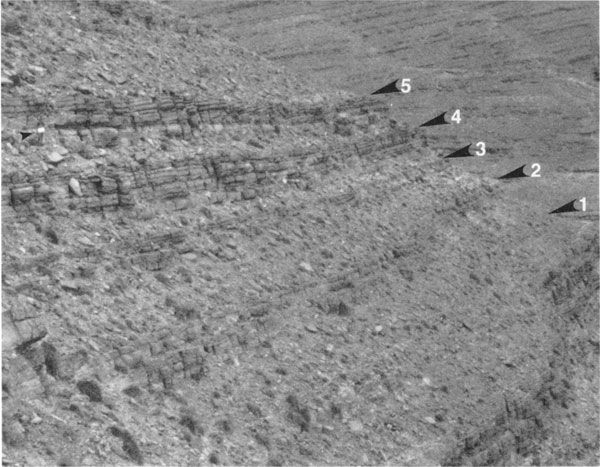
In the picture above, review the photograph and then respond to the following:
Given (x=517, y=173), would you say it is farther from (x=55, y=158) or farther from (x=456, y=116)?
(x=55, y=158)

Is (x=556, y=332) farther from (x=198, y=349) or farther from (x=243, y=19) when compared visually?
(x=243, y=19)

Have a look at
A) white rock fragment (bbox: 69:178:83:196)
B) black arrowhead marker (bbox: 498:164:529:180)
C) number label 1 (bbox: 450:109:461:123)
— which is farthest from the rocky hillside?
number label 1 (bbox: 450:109:461:123)

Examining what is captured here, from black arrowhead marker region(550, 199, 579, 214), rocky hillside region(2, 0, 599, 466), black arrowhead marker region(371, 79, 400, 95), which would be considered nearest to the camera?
rocky hillside region(2, 0, 599, 466)

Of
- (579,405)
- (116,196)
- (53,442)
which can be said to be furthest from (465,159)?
(53,442)

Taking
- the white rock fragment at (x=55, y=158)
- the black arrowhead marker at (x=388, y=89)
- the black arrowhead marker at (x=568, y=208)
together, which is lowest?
the black arrowhead marker at (x=568, y=208)

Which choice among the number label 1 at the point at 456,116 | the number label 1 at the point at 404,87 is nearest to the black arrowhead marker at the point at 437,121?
the number label 1 at the point at 456,116

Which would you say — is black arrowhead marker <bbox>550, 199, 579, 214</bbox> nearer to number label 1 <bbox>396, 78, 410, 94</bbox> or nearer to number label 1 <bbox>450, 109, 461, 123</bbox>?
number label 1 <bbox>450, 109, 461, 123</bbox>

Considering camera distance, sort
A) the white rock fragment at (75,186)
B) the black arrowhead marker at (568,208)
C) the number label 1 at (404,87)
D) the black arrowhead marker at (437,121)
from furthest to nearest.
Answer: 1. the number label 1 at (404,87)
2. the black arrowhead marker at (437,121)
3. the black arrowhead marker at (568,208)
4. the white rock fragment at (75,186)

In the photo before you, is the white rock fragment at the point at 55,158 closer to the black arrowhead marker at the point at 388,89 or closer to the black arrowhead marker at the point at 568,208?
the black arrowhead marker at the point at 568,208

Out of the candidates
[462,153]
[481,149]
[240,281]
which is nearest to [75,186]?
[240,281]
